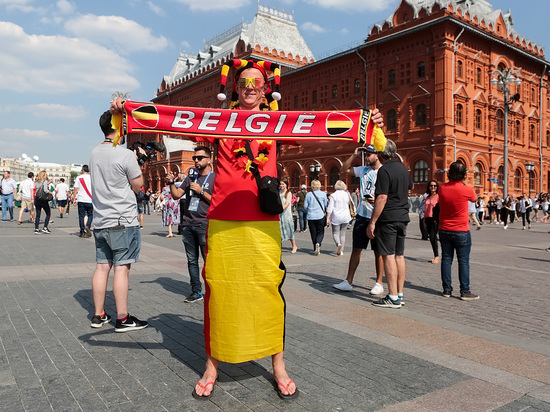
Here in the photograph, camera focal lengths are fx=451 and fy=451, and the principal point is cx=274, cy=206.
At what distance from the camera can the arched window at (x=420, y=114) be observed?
113ft

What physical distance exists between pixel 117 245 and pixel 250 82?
2.26 meters

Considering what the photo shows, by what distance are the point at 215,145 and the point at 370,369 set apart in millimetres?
2104

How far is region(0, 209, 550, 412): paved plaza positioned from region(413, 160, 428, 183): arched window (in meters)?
27.9

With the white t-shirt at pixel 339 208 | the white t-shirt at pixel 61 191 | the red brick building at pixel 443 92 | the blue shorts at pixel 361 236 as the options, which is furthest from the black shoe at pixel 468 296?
the red brick building at pixel 443 92

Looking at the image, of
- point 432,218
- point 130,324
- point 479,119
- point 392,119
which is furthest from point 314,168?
point 130,324

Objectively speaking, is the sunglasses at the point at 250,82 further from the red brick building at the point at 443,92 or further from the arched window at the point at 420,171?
the arched window at the point at 420,171

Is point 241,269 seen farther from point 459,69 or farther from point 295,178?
point 295,178

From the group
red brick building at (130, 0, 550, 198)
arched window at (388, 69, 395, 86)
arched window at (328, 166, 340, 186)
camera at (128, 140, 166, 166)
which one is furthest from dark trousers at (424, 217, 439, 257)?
arched window at (328, 166, 340, 186)

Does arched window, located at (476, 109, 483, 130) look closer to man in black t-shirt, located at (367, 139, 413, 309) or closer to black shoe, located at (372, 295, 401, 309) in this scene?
man in black t-shirt, located at (367, 139, 413, 309)

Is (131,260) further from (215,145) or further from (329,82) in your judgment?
(329,82)

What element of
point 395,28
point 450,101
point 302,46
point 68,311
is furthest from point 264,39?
point 68,311

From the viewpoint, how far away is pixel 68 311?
5.12 m

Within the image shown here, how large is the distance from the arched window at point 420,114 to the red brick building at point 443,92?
8cm

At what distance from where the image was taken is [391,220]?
5.75 meters
